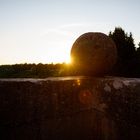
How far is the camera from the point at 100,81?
4094 mm

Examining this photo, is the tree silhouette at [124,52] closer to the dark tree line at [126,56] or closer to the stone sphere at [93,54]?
the dark tree line at [126,56]

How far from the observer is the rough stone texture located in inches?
147

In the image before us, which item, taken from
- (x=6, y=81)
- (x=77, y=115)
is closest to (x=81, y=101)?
(x=77, y=115)

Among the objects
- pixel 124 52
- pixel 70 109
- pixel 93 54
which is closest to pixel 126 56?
pixel 124 52

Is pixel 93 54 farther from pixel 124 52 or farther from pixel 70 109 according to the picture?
pixel 124 52

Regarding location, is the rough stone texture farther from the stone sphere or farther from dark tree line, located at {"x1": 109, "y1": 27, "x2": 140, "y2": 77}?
dark tree line, located at {"x1": 109, "y1": 27, "x2": 140, "y2": 77}

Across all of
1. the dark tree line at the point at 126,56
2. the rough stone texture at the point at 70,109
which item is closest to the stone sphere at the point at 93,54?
the rough stone texture at the point at 70,109

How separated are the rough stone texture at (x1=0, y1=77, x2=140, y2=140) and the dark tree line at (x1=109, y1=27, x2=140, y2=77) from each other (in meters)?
14.1

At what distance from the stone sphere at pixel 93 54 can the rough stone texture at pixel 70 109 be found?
1227mm

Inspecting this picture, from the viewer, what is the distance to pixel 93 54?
Result: 215 inches

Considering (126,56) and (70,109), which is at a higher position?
(126,56)

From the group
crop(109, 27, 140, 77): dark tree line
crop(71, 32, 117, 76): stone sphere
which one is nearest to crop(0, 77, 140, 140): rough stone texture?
crop(71, 32, 117, 76): stone sphere

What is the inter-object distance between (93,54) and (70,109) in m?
1.82

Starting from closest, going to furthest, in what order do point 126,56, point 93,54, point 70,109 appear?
1. point 70,109
2. point 93,54
3. point 126,56
